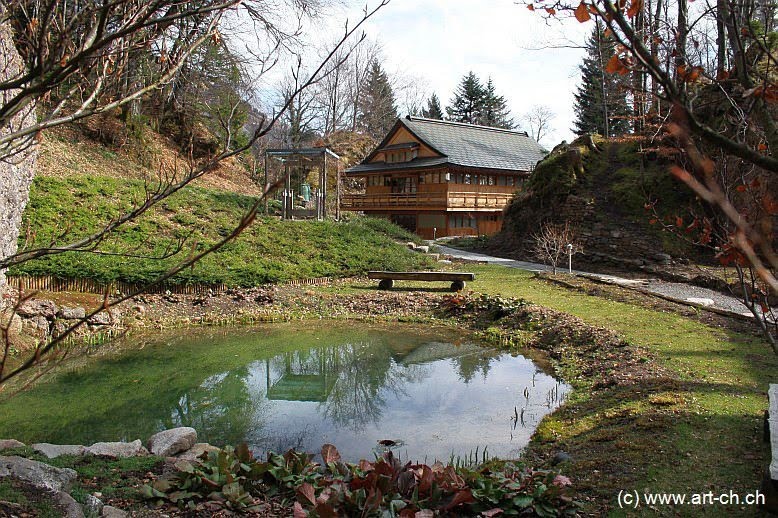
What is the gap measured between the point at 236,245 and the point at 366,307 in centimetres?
524

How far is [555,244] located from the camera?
17328 millimetres

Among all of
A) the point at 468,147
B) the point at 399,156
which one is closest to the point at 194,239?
the point at 399,156

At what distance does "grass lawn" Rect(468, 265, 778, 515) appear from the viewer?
13.8 ft

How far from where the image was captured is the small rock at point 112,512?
349 centimetres

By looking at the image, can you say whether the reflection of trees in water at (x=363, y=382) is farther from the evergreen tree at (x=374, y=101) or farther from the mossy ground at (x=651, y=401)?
the evergreen tree at (x=374, y=101)

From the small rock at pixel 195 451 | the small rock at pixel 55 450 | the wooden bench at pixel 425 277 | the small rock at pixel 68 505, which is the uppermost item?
the wooden bench at pixel 425 277

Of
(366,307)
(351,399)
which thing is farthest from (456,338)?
(351,399)

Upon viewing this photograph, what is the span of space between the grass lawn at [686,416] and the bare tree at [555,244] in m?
6.83

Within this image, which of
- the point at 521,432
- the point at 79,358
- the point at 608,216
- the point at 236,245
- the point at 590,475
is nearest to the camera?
the point at 590,475

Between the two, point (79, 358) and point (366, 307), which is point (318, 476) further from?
point (366, 307)

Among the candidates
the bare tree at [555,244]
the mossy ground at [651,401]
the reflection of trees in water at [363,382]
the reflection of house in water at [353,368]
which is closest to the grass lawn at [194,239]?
the bare tree at [555,244]

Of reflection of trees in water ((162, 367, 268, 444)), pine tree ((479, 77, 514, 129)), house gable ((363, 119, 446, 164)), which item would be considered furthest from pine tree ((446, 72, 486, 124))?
reflection of trees in water ((162, 367, 268, 444))

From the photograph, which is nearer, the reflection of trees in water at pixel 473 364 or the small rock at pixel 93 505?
the small rock at pixel 93 505

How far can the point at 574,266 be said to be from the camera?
19297 millimetres
